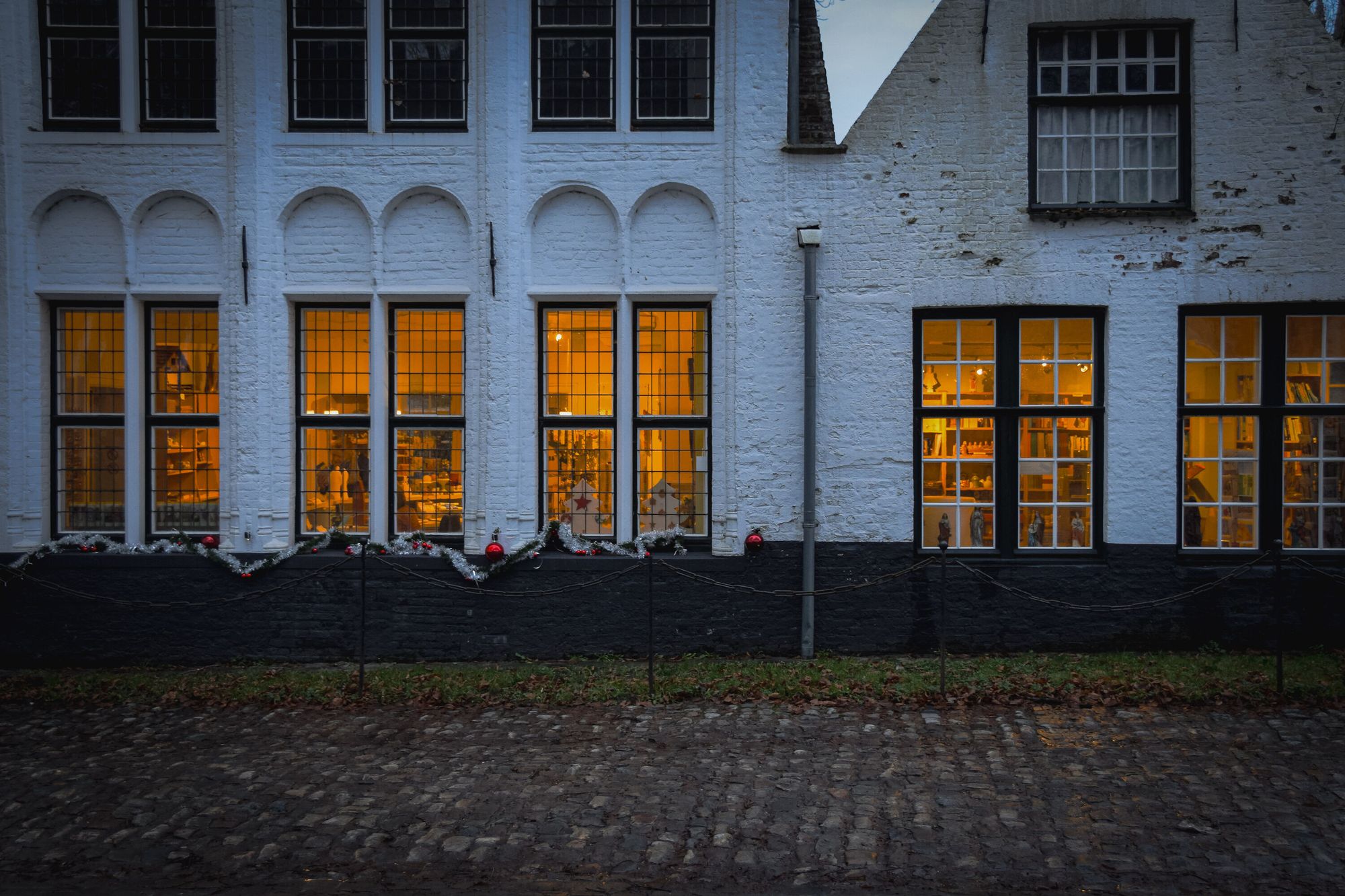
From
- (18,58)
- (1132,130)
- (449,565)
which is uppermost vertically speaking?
(18,58)

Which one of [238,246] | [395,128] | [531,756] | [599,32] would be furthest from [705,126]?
[531,756]

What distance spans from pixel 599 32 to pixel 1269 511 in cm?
856

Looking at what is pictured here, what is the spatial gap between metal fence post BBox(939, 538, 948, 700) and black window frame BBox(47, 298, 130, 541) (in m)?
8.49

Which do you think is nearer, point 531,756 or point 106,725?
point 531,756

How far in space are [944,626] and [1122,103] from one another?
19.1ft

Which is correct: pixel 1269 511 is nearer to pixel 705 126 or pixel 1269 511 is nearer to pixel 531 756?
pixel 705 126

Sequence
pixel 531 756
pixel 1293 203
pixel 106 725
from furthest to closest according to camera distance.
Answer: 1. pixel 1293 203
2. pixel 106 725
3. pixel 531 756

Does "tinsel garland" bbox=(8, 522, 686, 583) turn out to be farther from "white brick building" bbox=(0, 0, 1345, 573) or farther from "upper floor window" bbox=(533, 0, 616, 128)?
"upper floor window" bbox=(533, 0, 616, 128)

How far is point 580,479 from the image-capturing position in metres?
9.98

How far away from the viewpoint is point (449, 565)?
31.7 feet

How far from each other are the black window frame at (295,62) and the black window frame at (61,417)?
9.12ft

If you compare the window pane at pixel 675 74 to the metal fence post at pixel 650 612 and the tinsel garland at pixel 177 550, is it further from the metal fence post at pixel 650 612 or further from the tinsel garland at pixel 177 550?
the tinsel garland at pixel 177 550

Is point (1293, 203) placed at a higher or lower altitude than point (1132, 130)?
lower

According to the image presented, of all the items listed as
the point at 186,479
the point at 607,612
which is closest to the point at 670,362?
the point at 607,612
